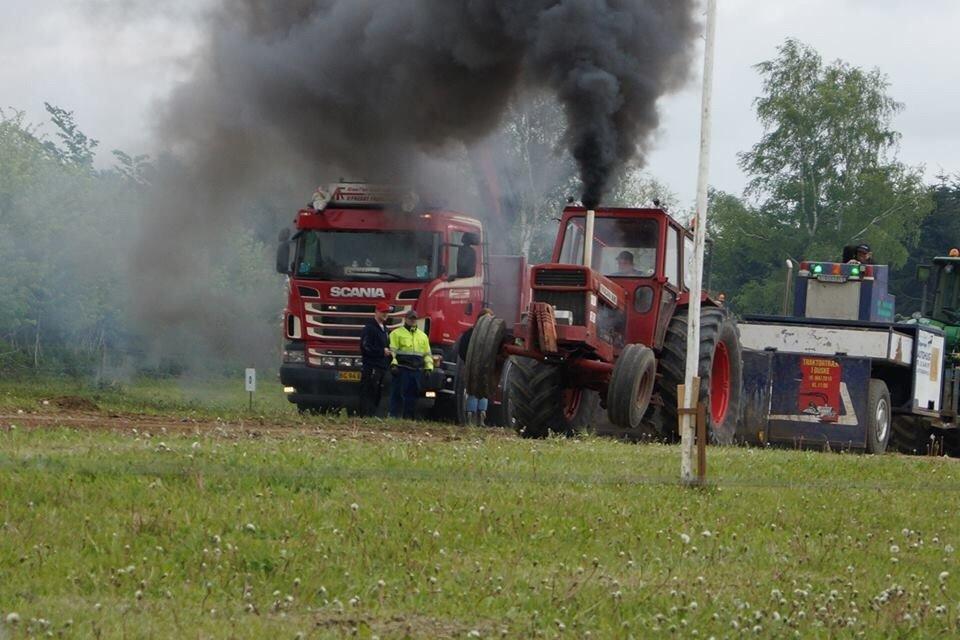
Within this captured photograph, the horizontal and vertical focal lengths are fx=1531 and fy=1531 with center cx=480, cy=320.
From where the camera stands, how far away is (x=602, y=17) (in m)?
17.8

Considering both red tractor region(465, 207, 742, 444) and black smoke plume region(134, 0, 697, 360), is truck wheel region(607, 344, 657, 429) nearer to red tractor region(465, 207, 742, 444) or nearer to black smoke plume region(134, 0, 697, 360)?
red tractor region(465, 207, 742, 444)

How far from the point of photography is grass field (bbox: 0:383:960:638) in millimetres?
6570

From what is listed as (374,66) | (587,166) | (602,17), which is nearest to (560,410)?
(587,166)

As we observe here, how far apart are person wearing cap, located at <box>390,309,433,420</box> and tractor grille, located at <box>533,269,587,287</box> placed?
5.34 metres

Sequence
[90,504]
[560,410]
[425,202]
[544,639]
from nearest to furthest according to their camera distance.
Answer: [544,639], [90,504], [560,410], [425,202]

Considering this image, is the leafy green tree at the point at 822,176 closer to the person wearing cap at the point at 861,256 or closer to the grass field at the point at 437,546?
the person wearing cap at the point at 861,256

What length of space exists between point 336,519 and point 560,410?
28.5ft

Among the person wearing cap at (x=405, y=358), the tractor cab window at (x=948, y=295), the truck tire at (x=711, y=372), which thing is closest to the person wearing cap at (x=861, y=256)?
the tractor cab window at (x=948, y=295)

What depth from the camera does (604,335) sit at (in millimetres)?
16500

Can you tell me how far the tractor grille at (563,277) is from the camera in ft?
51.4

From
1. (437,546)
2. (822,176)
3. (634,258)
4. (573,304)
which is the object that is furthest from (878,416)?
(822,176)

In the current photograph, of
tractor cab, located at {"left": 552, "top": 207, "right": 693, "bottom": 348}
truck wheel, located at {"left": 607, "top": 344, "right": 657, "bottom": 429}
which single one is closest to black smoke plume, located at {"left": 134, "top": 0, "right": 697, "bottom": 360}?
tractor cab, located at {"left": 552, "top": 207, "right": 693, "bottom": 348}

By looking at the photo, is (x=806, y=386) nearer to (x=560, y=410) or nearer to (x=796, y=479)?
(x=560, y=410)

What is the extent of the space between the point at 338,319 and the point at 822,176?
36.1m
